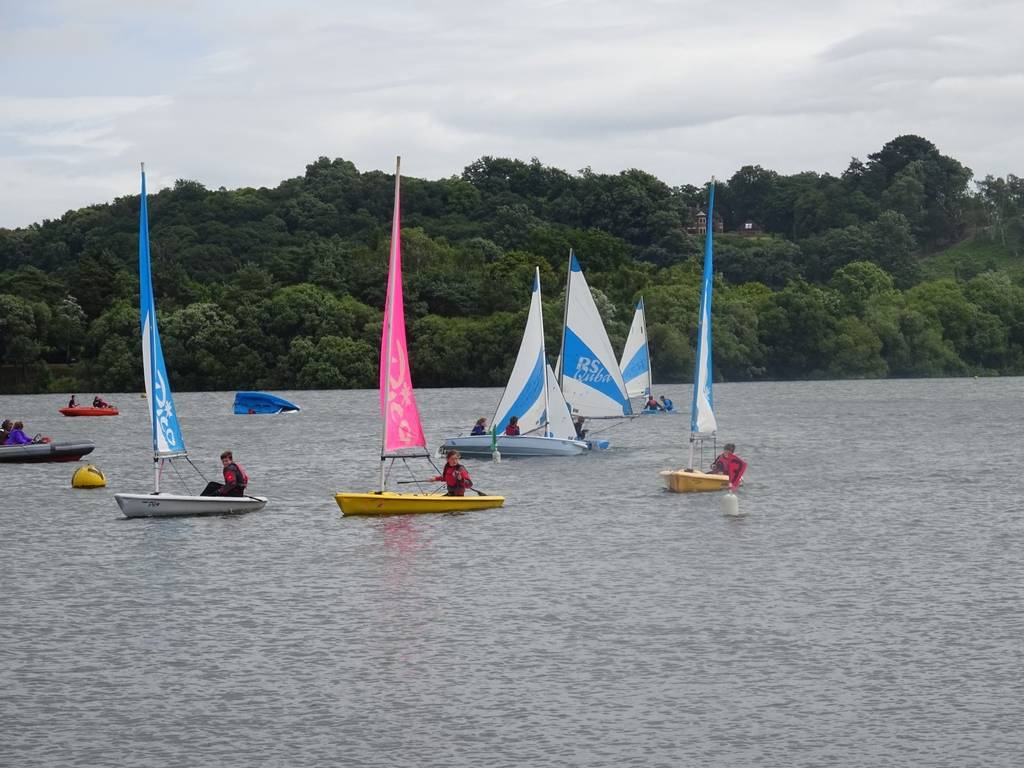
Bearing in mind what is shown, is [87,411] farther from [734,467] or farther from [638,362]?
[734,467]

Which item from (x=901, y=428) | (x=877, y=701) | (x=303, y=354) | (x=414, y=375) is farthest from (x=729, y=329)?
(x=877, y=701)

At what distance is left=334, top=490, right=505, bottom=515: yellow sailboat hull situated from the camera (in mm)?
43844

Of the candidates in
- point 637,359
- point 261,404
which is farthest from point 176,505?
point 261,404

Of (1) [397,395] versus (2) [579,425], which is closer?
(1) [397,395]

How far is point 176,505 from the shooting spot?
148 feet

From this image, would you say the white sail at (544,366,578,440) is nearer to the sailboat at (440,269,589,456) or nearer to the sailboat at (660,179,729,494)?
the sailboat at (440,269,589,456)

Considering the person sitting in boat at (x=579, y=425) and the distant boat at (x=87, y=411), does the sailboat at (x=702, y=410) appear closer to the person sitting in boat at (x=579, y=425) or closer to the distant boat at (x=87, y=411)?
the person sitting in boat at (x=579, y=425)

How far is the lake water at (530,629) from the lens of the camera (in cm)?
2261

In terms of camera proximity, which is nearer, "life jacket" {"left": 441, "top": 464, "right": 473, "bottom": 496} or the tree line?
"life jacket" {"left": 441, "top": 464, "right": 473, "bottom": 496}

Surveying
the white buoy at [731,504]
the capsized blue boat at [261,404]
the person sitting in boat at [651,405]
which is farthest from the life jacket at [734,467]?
the capsized blue boat at [261,404]

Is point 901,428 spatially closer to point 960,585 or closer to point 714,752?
point 960,585

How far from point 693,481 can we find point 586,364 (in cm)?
1603

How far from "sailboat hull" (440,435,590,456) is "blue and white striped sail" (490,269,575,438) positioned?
2.07 feet

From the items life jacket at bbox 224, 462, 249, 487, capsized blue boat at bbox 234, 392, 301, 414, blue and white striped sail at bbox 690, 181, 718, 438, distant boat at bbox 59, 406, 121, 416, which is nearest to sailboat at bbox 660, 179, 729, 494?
blue and white striped sail at bbox 690, 181, 718, 438
